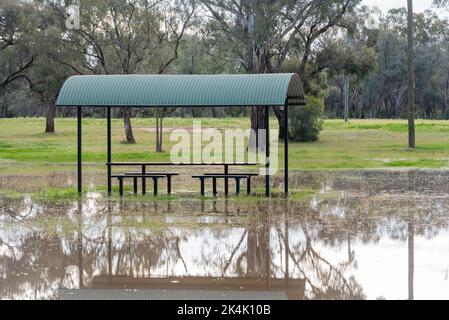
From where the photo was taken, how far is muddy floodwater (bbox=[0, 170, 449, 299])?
35.0 feet

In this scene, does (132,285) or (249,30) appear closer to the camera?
(132,285)

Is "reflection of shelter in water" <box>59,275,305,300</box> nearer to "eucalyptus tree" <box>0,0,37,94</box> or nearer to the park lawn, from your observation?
the park lawn

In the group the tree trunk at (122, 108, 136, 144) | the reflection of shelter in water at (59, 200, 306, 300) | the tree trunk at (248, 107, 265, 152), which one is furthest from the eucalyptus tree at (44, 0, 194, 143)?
the reflection of shelter in water at (59, 200, 306, 300)

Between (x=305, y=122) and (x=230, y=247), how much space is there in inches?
1344

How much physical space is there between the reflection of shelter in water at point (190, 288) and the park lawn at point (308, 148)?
1922 cm

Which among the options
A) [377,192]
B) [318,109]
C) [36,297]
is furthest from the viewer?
[318,109]

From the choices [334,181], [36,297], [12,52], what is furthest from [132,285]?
[12,52]

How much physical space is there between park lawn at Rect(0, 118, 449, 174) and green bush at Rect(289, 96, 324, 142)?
0.91 metres

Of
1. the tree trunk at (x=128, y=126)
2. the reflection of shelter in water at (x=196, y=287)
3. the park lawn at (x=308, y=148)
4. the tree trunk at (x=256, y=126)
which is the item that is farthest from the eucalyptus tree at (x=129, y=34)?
the reflection of shelter in water at (x=196, y=287)

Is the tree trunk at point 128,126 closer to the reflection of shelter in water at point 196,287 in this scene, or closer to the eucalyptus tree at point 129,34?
the eucalyptus tree at point 129,34

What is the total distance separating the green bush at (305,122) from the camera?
155 feet

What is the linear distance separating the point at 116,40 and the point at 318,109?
1162cm

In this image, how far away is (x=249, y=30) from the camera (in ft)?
141
